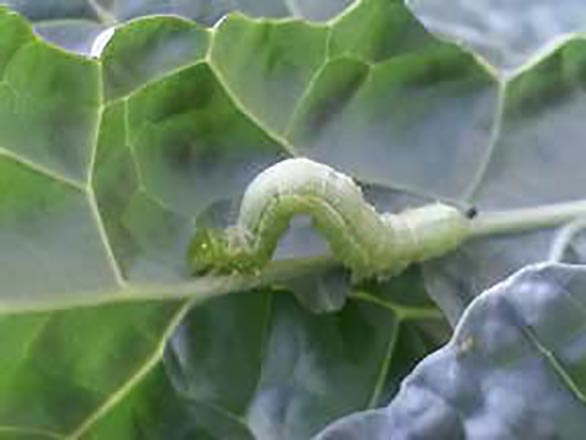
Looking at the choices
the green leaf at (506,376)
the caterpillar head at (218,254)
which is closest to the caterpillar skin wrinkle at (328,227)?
the caterpillar head at (218,254)

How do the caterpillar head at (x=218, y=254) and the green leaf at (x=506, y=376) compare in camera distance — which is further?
the caterpillar head at (x=218, y=254)

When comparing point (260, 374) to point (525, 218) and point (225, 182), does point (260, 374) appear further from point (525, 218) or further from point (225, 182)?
point (525, 218)

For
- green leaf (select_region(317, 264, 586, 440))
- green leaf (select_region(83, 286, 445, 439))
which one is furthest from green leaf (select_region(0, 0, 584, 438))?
green leaf (select_region(317, 264, 586, 440))

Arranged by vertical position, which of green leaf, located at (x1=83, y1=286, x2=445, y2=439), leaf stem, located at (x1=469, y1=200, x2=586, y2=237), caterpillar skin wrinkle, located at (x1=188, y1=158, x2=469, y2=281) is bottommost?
green leaf, located at (x1=83, y1=286, x2=445, y2=439)

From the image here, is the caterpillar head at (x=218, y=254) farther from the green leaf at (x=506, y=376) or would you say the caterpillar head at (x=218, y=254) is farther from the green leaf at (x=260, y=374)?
the green leaf at (x=506, y=376)

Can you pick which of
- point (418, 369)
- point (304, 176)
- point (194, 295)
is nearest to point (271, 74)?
point (304, 176)

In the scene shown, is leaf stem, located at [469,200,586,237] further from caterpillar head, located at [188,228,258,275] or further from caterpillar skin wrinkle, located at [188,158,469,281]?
caterpillar head, located at [188,228,258,275]
